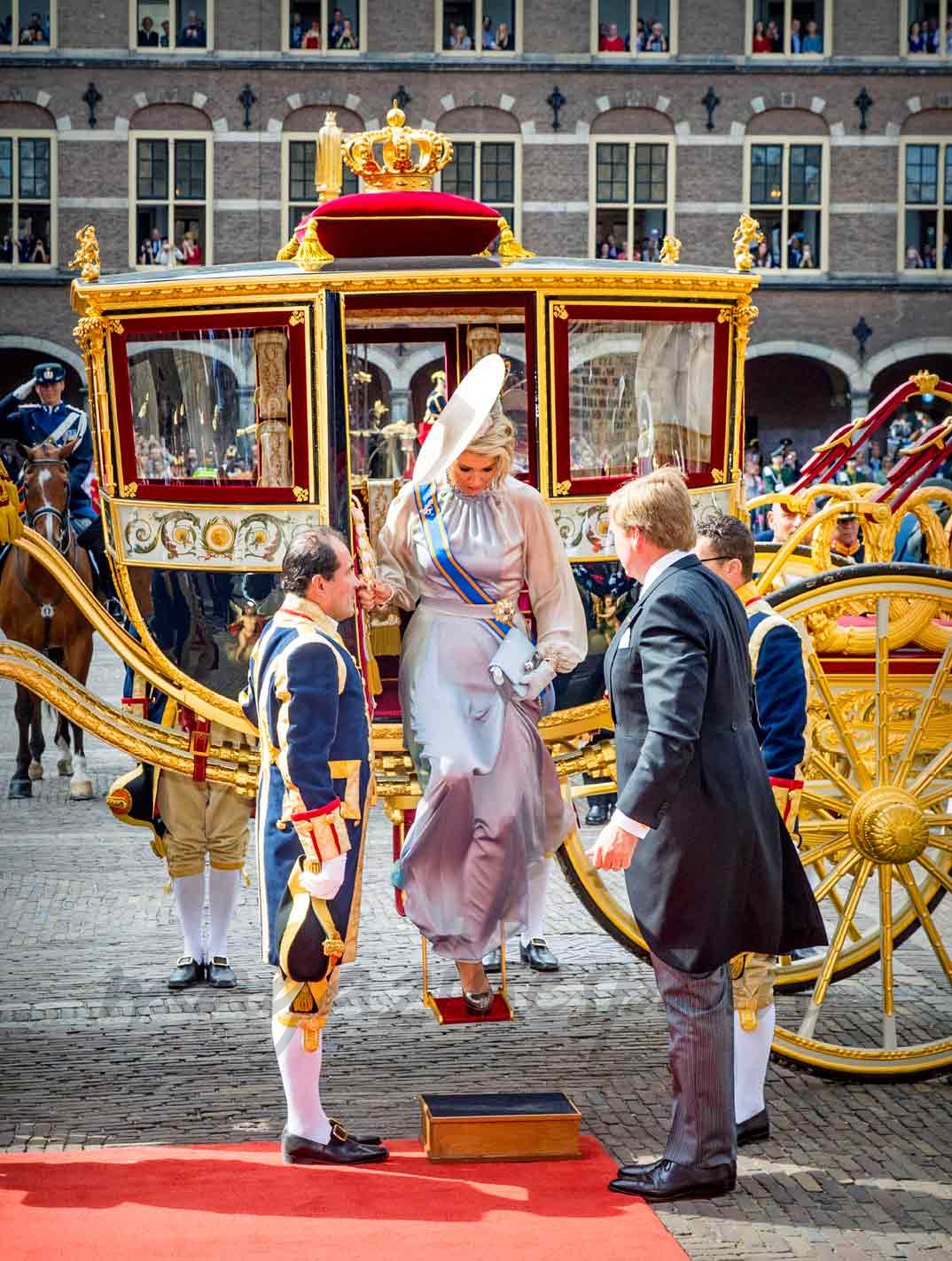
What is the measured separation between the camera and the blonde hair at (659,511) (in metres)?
3.87

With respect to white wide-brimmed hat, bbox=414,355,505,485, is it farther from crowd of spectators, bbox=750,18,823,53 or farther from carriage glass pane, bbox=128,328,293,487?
crowd of spectators, bbox=750,18,823,53

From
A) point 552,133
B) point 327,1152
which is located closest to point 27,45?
point 552,133

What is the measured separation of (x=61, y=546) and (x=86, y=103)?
16525 millimetres

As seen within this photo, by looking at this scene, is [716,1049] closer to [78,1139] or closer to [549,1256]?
[549,1256]

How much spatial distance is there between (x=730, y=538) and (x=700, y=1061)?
134cm

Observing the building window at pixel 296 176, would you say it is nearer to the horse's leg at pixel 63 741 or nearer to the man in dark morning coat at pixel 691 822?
the horse's leg at pixel 63 741

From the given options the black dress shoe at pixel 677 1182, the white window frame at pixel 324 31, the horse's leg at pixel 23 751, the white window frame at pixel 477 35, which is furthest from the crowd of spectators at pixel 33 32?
the black dress shoe at pixel 677 1182

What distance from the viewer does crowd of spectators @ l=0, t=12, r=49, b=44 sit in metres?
24.1

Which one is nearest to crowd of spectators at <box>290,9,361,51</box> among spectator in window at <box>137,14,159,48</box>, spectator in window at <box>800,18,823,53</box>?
spectator in window at <box>137,14,159,48</box>

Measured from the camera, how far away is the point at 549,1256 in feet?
11.6

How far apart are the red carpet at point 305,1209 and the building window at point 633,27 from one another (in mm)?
22697

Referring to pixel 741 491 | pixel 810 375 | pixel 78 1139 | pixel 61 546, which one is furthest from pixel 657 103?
pixel 78 1139

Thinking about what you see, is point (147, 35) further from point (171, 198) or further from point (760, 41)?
point (760, 41)

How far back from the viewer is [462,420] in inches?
179
